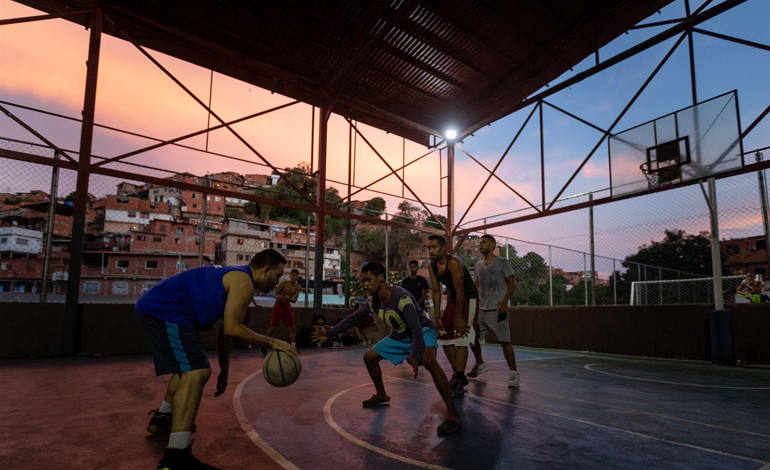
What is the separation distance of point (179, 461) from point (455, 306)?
354 centimetres

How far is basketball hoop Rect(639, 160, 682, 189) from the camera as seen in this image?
10.1 m

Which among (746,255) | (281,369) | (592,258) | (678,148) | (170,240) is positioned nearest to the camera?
(281,369)

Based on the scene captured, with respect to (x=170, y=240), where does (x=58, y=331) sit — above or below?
below

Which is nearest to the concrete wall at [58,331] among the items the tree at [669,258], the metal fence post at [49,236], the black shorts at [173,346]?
the metal fence post at [49,236]

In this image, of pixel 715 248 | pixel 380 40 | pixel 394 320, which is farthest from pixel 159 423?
pixel 715 248

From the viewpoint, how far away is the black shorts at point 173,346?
3.06 meters

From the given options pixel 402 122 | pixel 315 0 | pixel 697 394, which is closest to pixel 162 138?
pixel 315 0

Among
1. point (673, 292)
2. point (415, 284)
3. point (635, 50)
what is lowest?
point (673, 292)

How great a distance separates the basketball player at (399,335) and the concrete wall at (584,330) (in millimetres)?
7858

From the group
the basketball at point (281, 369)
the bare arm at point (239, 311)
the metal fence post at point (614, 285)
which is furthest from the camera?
the metal fence post at point (614, 285)

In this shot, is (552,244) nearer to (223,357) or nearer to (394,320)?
(394,320)

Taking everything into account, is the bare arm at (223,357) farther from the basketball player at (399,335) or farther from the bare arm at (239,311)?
the basketball player at (399,335)

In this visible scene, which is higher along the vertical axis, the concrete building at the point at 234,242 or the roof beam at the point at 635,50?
the roof beam at the point at 635,50

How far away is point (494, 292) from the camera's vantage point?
6.60 metres
